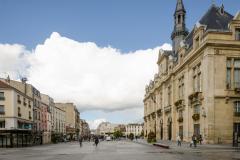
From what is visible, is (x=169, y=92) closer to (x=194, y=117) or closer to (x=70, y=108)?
(x=194, y=117)

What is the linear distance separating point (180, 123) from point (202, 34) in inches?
720

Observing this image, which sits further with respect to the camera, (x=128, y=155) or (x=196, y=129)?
(x=196, y=129)

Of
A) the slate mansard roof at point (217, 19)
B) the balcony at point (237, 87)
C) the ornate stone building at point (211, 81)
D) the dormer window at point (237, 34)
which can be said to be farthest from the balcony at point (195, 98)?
the slate mansard roof at point (217, 19)

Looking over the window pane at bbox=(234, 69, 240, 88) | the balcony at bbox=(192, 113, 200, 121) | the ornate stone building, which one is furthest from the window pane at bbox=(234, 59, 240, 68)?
the balcony at bbox=(192, 113, 200, 121)

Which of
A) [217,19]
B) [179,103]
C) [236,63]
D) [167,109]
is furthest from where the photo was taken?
[167,109]

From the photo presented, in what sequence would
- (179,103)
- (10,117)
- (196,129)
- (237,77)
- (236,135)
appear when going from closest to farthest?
(236,135) → (237,77) → (196,129) → (179,103) → (10,117)

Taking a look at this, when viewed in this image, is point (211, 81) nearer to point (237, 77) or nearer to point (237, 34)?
point (237, 77)

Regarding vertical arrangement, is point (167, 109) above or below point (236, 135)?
above

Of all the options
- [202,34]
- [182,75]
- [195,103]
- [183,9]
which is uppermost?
[183,9]

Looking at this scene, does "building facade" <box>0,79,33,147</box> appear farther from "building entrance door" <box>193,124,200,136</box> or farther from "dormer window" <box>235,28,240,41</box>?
"dormer window" <box>235,28,240,41</box>

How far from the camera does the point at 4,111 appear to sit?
210ft

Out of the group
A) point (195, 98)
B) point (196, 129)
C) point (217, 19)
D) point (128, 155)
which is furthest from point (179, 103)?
point (128, 155)

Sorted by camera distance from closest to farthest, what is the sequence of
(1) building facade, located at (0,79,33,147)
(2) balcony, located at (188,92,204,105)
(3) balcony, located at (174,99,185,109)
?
(2) balcony, located at (188,92,204,105) < (3) balcony, located at (174,99,185,109) < (1) building facade, located at (0,79,33,147)

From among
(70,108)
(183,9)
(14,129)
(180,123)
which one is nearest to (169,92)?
(180,123)
